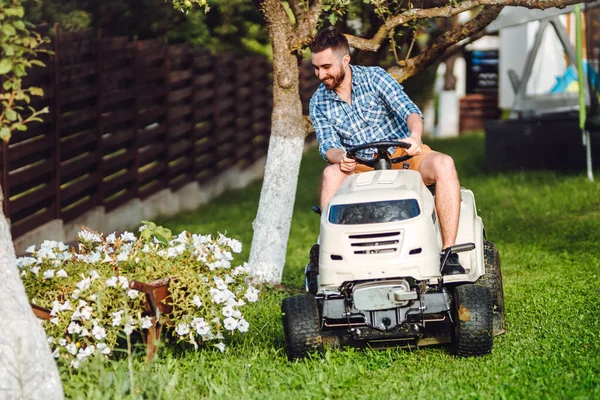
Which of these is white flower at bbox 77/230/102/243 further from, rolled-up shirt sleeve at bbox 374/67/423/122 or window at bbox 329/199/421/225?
rolled-up shirt sleeve at bbox 374/67/423/122

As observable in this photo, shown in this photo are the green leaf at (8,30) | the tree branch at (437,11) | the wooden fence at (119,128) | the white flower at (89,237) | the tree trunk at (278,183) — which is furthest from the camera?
the wooden fence at (119,128)

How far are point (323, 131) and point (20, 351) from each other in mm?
2163

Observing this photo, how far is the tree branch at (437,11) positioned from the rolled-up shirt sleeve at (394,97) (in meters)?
0.77

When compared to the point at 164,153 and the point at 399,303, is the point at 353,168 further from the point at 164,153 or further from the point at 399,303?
the point at 164,153

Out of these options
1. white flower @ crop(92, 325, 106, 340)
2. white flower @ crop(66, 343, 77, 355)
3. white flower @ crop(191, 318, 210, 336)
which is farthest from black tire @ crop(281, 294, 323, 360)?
white flower @ crop(66, 343, 77, 355)

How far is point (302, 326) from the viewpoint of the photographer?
5008 mm

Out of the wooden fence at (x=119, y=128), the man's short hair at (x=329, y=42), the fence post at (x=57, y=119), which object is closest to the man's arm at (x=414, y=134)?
the man's short hair at (x=329, y=42)

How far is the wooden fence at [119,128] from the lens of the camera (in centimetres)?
944

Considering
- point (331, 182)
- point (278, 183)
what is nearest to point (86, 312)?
point (331, 182)

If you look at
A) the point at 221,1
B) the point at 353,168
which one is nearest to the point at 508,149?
the point at 221,1

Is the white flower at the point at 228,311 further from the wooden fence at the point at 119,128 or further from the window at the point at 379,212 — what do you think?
the wooden fence at the point at 119,128

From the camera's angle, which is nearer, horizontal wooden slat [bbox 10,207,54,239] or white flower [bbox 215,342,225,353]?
white flower [bbox 215,342,225,353]

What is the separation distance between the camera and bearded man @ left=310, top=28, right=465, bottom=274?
218 inches

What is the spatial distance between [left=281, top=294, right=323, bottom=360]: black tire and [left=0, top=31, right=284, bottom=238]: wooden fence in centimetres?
427
